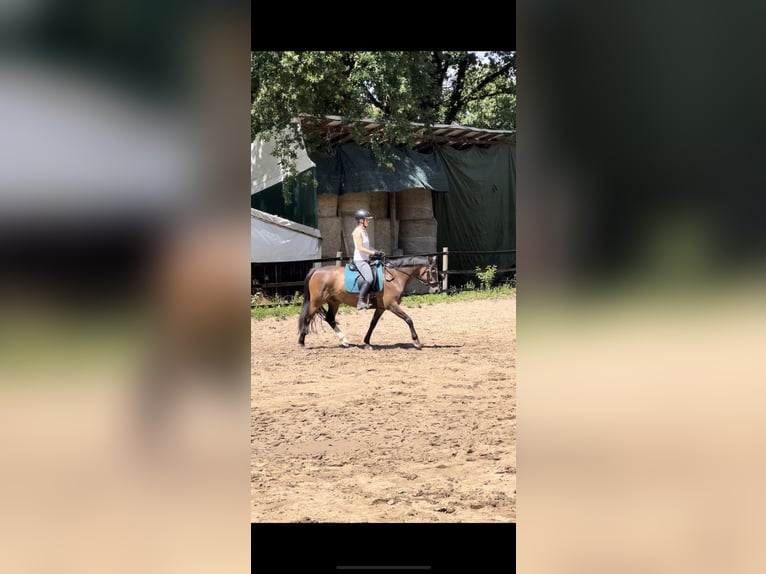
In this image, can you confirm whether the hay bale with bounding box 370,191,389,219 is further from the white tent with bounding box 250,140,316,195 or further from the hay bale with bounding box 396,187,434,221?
the white tent with bounding box 250,140,316,195

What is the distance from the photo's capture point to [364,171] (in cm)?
1162

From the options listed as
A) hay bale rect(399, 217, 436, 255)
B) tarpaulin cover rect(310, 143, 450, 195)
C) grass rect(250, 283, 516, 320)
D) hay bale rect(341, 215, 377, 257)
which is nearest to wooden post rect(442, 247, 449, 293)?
grass rect(250, 283, 516, 320)

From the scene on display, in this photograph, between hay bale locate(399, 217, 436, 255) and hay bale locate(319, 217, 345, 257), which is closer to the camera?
hay bale locate(319, 217, 345, 257)

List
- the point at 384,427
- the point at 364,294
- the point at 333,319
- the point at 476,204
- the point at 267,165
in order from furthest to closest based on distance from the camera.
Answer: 1. the point at 476,204
2. the point at 267,165
3. the point at 333,319
4. the point at 364,294
5. the point at 384,427

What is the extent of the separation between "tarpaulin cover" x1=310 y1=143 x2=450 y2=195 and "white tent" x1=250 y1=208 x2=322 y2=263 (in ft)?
2.64

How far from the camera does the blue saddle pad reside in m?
8.27

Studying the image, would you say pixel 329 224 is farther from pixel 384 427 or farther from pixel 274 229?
pixel 384 427

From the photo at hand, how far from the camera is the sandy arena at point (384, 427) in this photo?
4031 millimetres
